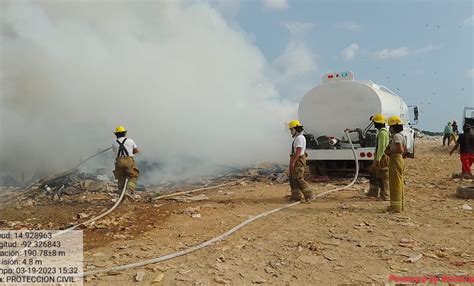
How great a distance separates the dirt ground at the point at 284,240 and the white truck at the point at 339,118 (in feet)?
5.79

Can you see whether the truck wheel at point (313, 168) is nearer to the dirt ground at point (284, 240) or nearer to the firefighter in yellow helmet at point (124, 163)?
the dirt ground at point (284, 240)

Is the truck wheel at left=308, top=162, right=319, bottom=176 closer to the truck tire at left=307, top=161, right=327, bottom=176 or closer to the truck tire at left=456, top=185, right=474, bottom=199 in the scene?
the truck tire at left=307, top=161, right=327, bottom=176

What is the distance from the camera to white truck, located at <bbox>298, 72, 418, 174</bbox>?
8.60 m

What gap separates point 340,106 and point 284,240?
547 cm

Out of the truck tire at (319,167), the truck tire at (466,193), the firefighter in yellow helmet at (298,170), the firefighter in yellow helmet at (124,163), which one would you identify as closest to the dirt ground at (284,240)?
the truck tire at (466,193)

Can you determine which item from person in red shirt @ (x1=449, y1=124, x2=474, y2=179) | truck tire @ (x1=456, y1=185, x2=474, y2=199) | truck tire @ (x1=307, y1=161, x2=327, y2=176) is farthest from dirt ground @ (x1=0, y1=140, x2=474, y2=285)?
person in red shirt @ (x1=449, y1=124, x2=474, y2=179)

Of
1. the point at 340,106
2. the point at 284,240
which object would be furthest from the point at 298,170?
the point at 340,106

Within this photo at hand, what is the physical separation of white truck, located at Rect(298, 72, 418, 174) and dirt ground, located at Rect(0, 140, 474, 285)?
1765 mm

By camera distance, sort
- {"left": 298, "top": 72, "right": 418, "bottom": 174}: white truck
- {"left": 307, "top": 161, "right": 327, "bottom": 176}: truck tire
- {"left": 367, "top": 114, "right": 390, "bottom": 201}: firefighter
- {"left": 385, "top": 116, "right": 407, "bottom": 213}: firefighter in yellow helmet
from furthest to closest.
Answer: {"left": 307, "top": 161, "right": 327, "bottom": 176}: truck tire, {"left": 298, "top": 72, "right": 418, "bottom": 174}: white truck, {"left": 367, "top": 114, "right": 390, "bottom": 201}: firefighter, {"left": 385, "top": 116, "right": 407, "bottom": 213}: firefighter in yellow helmet

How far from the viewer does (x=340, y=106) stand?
8977 millimetres

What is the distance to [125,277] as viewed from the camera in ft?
11.1

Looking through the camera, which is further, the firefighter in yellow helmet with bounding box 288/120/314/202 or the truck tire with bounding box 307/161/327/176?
the truck tire with bounding box 307/161/327/176

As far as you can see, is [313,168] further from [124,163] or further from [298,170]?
[124,163]

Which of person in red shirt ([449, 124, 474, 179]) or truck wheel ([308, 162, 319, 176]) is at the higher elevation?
person in red shirt ([449, 124, 474, 179])
